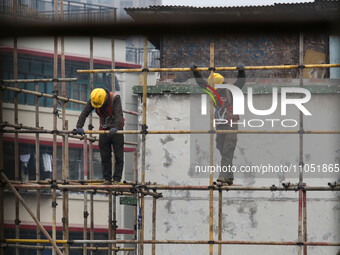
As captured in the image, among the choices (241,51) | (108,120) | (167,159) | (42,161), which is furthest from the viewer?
(42,161)

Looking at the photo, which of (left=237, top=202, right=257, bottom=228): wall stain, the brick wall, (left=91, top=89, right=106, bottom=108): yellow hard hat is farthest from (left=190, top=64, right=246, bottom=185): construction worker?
the brick wall

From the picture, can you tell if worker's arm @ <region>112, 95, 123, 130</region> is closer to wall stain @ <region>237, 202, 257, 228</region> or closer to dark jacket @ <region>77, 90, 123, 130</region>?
dark jacket @ <region>77, 90, 123, 130</region>

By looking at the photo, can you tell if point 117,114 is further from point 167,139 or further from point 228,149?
point 167,139

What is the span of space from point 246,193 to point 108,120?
469cm

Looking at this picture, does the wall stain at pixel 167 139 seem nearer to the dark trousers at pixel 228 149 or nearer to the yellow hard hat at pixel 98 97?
the dark trousers at pixel 228 149

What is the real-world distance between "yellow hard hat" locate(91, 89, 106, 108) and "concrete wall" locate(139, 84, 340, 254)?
4.10 metres

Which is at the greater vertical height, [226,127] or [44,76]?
[44,76]

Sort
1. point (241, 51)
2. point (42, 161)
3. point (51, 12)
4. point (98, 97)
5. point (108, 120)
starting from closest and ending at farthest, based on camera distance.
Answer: point (98, 97), point (108, 120), point (241, 51), point (42, 161), point (51, 12)

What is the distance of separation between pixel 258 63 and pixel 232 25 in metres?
14.0

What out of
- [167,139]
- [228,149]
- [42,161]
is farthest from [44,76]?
[228,149]

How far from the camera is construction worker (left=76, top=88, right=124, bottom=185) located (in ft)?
35.2

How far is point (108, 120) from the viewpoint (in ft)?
35.6

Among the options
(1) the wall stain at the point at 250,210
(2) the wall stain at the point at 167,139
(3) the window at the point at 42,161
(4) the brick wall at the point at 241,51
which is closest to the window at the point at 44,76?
(3) the window at the point at 42,161

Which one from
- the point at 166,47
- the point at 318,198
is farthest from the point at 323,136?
the point at 166,47
